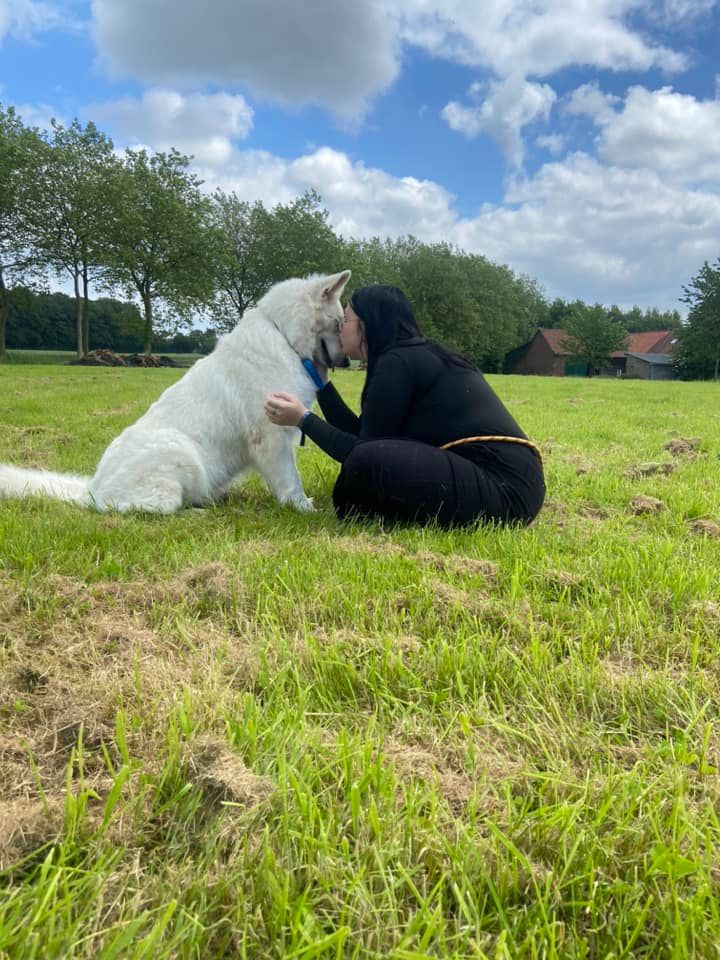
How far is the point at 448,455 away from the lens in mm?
3627

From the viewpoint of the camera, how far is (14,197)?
34844 millimetres

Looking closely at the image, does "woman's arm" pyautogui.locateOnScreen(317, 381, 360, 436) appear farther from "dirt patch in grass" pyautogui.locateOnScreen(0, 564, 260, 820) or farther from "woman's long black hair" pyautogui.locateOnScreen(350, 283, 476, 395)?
"dirt patch in grass" pyautogui.locateOnScreen(0, 564, 260, 820)

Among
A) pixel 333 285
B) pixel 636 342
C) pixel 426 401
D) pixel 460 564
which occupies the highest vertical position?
pixel 636 342

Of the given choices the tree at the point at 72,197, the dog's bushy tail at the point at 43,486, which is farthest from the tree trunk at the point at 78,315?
the dog's bushy tail at the point at 43,486

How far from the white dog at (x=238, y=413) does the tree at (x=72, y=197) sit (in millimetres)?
36931

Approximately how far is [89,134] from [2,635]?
45.8m

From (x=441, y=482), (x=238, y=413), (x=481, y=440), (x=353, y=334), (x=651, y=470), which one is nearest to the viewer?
(x=441, y=482)

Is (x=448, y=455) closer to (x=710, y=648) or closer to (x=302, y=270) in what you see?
(x=710, y=648)

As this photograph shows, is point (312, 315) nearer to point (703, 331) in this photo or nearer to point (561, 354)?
point (703, 331)

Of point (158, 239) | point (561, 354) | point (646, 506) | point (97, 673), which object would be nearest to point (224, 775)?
point (97, 673)

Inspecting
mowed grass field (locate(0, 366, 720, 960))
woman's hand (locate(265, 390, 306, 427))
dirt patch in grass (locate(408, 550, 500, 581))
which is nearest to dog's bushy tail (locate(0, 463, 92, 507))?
mowed grass field (locate(0, 366, 720, 960))

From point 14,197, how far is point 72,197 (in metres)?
3.31

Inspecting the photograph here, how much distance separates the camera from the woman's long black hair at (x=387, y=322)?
391 cm

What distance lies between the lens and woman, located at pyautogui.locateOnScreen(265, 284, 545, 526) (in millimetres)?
3574
